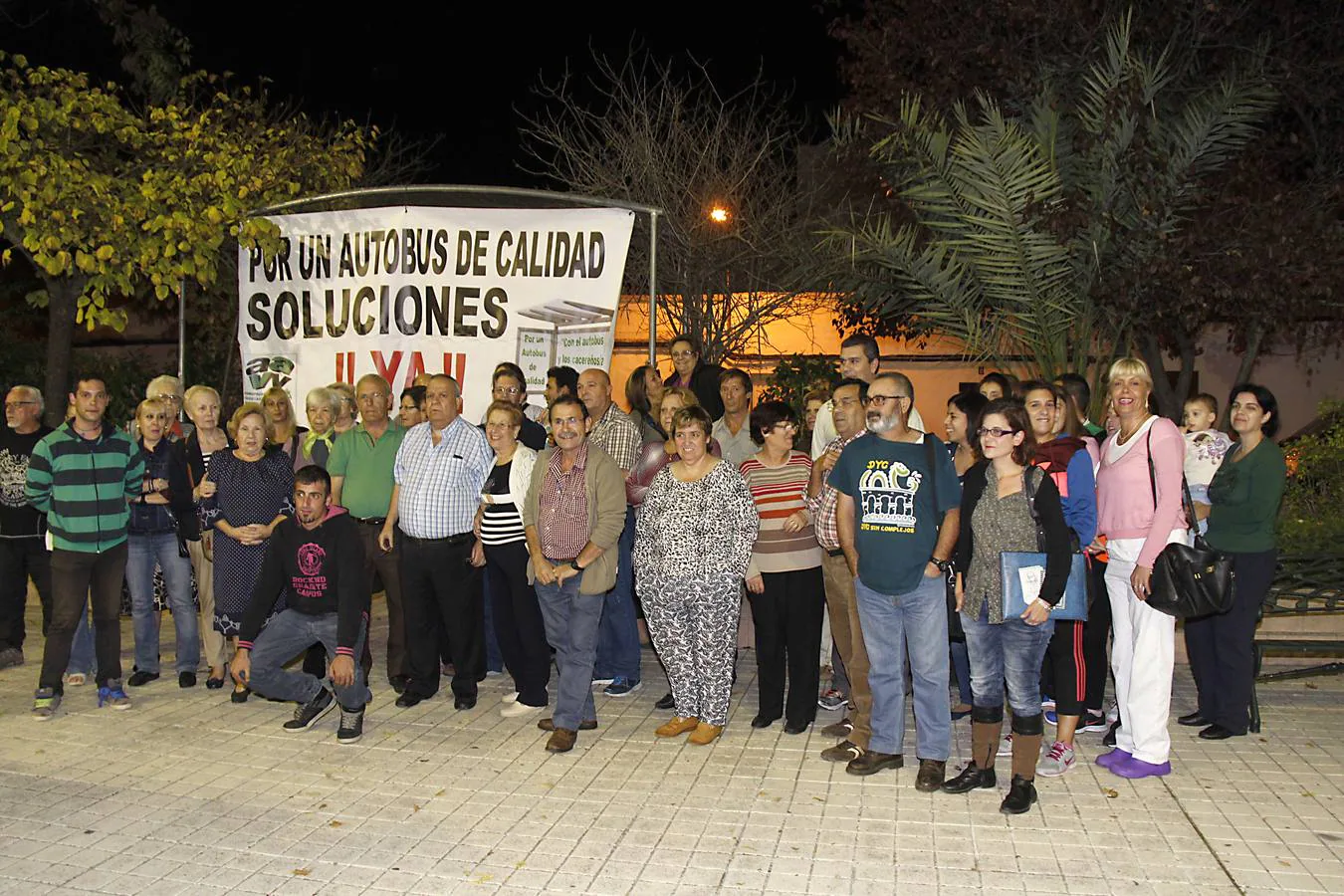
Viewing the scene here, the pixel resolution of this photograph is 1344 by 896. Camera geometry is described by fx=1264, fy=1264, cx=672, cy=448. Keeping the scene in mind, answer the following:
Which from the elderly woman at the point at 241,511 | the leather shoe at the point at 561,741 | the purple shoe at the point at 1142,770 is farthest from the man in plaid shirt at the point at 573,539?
the purple shoe at the point at 1142,770

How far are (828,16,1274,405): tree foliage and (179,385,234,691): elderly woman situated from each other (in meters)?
5.08

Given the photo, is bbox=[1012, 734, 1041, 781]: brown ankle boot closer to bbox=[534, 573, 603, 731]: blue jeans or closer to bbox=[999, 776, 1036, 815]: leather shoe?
bbox=[999, 776, 1036, 815]: leather shoe

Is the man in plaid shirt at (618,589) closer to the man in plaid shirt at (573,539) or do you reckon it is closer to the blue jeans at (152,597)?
the man in plaid shirt at (573,539)

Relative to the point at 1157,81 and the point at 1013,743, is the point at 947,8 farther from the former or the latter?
the point at 1013,743

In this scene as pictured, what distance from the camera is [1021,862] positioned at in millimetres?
5098

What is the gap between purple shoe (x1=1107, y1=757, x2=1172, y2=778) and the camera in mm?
6227

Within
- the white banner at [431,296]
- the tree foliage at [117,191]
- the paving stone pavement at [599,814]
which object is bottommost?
the paving stone pavement at [599,814]

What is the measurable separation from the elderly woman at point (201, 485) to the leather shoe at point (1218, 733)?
5870 millimetres

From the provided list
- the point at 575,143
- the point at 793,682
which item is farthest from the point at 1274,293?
the point at 575,143

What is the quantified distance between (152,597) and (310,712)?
5.65 feet

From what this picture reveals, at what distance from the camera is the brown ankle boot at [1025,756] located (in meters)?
5.75

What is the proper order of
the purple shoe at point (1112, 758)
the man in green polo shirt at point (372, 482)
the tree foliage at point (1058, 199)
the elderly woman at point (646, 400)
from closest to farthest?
1. the purple shoe at point (1112, 758)
2. the man in green polo shirt at point (372, 482)
3. the elderly woman at point (646, 400)
4. the tree foliage at point (1058, 199)

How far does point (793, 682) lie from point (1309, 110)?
10.6m

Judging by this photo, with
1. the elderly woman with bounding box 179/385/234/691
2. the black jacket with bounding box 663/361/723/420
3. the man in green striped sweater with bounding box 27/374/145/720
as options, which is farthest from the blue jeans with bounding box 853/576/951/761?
the man in green striped sweater with bounding box 27/374/145/720
